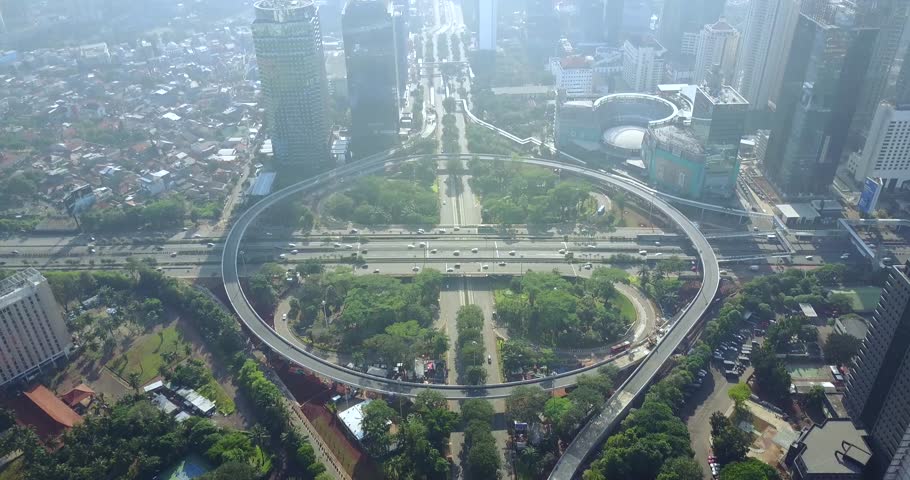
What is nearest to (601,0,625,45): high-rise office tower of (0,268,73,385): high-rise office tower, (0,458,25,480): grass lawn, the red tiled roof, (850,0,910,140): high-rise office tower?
(850,0,910,140): high-rise office tower

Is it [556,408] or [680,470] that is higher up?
[680,470]

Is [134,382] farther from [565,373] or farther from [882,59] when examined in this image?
[882,59]

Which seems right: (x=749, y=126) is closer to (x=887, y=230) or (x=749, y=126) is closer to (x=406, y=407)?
(x=887, y=230)

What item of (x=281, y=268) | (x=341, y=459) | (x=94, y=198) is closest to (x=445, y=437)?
(x=341, y=459)

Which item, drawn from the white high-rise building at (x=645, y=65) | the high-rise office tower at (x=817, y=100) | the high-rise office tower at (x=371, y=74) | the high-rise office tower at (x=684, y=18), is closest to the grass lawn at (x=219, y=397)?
the high-rise office tower at (x=371, y=74)

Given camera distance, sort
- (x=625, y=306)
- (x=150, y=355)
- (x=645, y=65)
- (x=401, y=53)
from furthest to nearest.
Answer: (x=401, y=53) → (x=645, y=65) → (x=625, y=306) → (x=150, y=355)

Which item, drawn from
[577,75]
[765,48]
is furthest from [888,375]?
[577,75]
